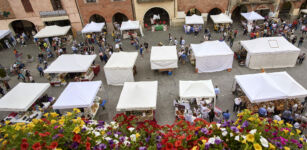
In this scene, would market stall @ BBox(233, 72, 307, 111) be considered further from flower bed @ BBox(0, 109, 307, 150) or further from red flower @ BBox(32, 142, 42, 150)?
red flower @ BBox(32, 142, 42, 150)

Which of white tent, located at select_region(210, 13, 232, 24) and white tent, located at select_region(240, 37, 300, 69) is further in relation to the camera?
white tent, located at select_region(210, 13, 232, 24)

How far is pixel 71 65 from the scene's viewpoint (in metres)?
15.3

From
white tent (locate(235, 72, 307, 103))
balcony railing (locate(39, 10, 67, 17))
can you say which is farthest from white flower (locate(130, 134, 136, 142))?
balcony railing (locate(39, 10, 67, 17))

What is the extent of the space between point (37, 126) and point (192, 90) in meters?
8.66

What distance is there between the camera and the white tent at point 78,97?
11.6 meters

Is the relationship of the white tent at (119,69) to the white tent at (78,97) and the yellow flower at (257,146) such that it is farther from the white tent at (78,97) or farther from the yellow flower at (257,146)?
the yellow flower at (257,146)

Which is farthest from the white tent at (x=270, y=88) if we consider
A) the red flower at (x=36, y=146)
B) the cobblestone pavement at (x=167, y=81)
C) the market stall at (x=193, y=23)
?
the market stall at (x=193, y=23)

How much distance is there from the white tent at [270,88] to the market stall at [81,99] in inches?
361

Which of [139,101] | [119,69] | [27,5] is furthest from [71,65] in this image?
[27,5]

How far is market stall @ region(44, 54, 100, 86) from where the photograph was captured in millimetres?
15047

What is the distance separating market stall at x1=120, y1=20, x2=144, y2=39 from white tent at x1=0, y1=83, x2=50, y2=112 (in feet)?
37.5

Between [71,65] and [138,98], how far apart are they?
22.7 ft

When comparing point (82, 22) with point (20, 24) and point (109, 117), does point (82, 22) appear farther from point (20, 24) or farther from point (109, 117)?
point (109, 117)

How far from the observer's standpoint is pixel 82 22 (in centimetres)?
2470
